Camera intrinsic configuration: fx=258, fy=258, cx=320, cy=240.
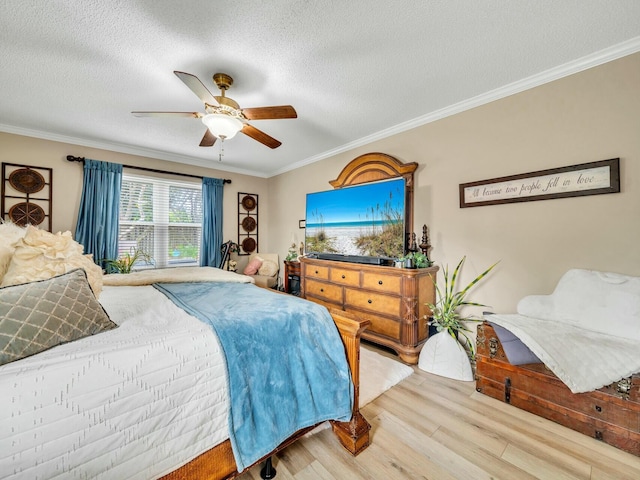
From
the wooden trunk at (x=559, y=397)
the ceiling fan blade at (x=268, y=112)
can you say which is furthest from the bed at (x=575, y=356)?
the ceiling fan blade at (x=268, y=112)

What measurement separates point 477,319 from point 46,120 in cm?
497

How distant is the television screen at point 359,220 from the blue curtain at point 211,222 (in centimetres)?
173

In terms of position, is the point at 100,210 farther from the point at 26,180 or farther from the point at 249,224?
the point at 249,224

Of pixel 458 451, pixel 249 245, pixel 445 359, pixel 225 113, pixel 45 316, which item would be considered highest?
pixel 225 113

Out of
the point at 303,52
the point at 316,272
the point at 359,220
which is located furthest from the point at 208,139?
the point at 316,272

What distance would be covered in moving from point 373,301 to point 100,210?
3.78 m

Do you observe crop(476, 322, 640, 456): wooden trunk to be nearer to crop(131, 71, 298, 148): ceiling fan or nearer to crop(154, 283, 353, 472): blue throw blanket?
crop(154, 283, 353, 472): blue throw blanket

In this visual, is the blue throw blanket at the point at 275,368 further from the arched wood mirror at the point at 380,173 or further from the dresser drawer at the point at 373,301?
the arched wood mirror at the point at 380,173

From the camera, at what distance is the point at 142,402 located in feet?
3.02

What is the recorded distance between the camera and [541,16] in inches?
60.5

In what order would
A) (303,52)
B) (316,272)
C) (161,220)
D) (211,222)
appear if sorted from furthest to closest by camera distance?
1. (211,222)
2. (161,220)
3. (316,272)
4. (303,52)

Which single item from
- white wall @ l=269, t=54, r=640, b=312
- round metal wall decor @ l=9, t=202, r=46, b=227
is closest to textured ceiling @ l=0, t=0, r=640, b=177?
white wall @ l=269, t=54, r=640, b=312

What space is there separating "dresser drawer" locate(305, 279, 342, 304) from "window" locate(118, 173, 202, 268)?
2151mm

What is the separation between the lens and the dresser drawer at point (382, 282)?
8.46 feet
